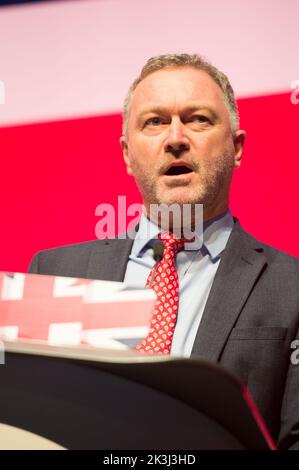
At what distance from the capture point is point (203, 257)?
156 cm

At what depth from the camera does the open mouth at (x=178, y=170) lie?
5.08 ft

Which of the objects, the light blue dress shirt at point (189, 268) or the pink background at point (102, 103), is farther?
the pink background at point (102, 103)

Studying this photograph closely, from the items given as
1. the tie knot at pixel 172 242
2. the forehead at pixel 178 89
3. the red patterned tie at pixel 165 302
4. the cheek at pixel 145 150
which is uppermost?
the forehead at pixel 178 89

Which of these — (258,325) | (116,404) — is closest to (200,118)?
(258,325)

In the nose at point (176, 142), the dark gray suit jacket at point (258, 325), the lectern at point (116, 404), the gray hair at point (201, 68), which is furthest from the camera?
the gray hair at point (201, 68)

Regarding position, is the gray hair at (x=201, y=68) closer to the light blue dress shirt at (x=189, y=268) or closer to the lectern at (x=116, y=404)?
the light blue dress shirt at (x=189, y=268)

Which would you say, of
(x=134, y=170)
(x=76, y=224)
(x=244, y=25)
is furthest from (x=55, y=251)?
(x=244, y=25)

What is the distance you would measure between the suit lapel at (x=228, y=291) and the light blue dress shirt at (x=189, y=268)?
1.5 inches

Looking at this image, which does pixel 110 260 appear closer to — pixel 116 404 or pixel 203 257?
pixel 203 257

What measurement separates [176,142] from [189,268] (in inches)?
11.4

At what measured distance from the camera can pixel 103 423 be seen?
1.90ft

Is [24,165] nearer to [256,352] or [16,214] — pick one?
[16,214]

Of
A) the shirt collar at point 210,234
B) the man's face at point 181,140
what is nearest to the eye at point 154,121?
the man's face at point 181,140

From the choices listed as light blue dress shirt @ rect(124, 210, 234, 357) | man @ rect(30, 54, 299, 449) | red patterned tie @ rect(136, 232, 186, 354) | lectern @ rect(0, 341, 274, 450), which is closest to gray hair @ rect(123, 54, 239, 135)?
man @ rect(30, 54, 299, 449)
